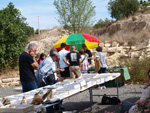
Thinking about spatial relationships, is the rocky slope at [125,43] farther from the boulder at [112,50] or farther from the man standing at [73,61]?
the man standing at [73,61]

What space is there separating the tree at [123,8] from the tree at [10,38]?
60.8ft

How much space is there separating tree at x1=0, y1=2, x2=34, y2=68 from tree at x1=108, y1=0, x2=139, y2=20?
18.5m

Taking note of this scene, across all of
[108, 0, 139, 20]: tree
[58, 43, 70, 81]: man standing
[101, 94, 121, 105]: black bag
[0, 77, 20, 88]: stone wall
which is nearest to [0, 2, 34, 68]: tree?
[0, 77, 20, 88]: stone wall

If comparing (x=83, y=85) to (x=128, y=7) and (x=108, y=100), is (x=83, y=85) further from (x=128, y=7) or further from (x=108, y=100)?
(x=128, y=7)

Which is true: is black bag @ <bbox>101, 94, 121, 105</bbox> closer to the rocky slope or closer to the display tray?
the display tray

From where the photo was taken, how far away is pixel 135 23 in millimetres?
25125

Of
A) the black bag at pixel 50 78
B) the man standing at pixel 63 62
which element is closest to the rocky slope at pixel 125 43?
the man standing at pixel 63 62

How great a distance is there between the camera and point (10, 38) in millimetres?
15664

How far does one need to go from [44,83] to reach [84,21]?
A: 631 inches

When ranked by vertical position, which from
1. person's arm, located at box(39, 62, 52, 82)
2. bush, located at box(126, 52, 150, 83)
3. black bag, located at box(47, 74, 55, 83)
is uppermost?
person's arm, located at box(39, 62, 52, 82)

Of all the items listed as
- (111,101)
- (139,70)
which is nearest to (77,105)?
(111,101)

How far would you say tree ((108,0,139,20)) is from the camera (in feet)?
105

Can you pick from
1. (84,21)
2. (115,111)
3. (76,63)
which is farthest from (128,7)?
(115,111)

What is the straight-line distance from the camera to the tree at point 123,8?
1254 inches
